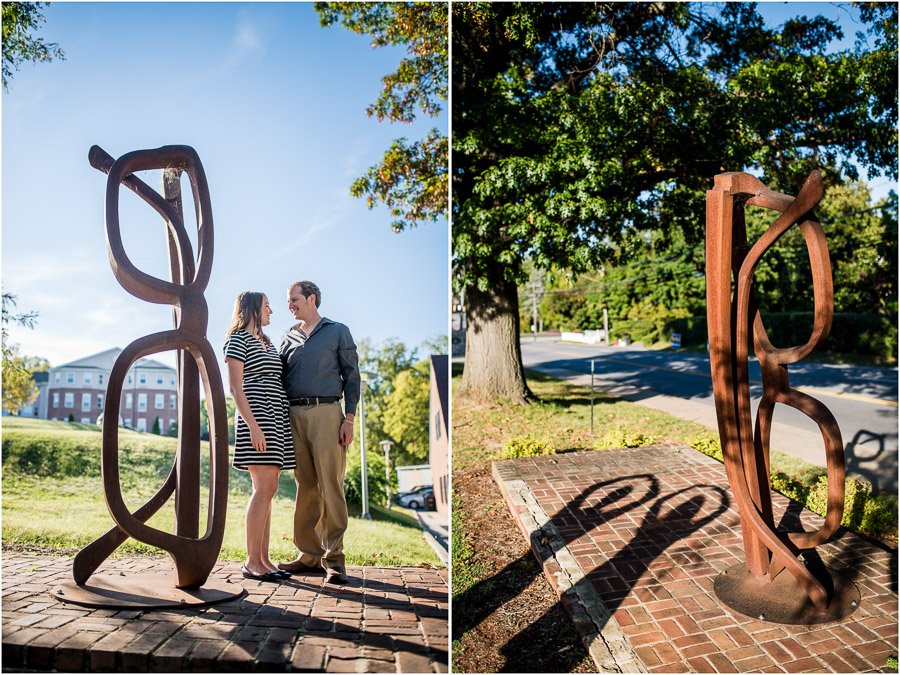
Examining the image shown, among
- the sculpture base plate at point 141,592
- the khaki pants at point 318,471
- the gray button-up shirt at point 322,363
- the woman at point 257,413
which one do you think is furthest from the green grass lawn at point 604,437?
the sculpture base plate at point 141,592

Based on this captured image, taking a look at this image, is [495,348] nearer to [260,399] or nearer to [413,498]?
[413,498]

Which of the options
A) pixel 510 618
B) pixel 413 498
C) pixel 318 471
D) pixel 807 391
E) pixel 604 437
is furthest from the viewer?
pixel 807 391

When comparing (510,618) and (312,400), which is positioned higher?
(312,400)

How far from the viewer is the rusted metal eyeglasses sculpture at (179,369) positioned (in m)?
2.38

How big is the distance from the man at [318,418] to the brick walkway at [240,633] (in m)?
0.44

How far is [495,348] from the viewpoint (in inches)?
385

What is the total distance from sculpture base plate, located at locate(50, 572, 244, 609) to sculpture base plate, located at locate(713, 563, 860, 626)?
2770 millimetres

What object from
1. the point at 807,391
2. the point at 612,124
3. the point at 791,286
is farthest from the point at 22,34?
the point at 791,286

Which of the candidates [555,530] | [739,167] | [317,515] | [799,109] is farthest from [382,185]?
[799,109]

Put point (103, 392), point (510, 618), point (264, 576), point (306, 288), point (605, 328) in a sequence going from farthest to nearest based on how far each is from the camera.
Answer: point (605, 328), point (103, 392), point (510, 618), point (306, 288), point (264, 576)

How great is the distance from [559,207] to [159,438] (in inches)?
211

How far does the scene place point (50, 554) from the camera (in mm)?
3131

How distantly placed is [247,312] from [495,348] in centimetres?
710

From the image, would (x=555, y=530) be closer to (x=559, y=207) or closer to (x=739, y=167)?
(x=559, y=207)
